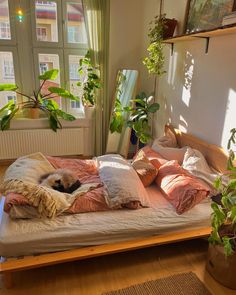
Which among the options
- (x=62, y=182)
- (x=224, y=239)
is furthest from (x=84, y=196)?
(x=224, y=239)

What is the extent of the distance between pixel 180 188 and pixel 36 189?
106 cm

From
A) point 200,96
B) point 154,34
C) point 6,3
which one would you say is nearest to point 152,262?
point 200,96

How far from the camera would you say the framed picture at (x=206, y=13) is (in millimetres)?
1918

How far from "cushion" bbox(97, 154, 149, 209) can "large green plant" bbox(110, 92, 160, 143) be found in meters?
0.99

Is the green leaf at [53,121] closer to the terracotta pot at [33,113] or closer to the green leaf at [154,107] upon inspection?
the terracotta pot at [33,113]

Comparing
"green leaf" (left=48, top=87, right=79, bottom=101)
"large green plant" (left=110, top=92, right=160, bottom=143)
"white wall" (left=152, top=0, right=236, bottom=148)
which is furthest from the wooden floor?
"green leaf" (left=48, top=87, right=79, bottom=101)

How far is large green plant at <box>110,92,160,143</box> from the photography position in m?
2.98

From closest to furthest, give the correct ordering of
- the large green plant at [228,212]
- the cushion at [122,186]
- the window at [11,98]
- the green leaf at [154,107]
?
the large green plant at [228,212], the cushion at [122,186], the green leaf at [154,107], the window at [11,98]

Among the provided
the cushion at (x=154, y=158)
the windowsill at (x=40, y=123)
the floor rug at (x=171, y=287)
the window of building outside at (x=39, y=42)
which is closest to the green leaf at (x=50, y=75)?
the window of building outside at (x=39, y=42)

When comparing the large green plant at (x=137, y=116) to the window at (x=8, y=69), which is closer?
the large green plant at (x=137, y=116)

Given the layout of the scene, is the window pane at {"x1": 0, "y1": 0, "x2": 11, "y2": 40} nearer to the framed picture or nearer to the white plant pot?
the white plant pot

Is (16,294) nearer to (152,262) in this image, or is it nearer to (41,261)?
(41,261)

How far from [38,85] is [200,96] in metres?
2.26

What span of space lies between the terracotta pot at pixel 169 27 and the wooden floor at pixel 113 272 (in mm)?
2099
